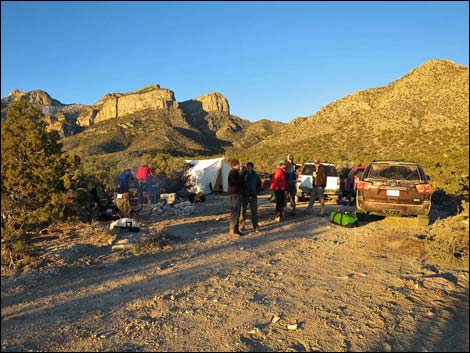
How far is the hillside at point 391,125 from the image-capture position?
32.0 m

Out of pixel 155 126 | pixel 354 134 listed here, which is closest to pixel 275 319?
pixel 354 134

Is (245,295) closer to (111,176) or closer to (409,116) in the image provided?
(111,176)

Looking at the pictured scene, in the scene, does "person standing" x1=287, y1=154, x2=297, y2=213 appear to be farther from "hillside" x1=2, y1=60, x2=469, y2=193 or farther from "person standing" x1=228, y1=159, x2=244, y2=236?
"hillside" x1=2, y1=60, x2=469, y2=193

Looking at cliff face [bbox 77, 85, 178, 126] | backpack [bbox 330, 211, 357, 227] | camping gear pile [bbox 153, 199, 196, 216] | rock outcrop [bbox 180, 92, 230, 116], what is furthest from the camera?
cliff face [bbox 77, 85, 178, 126]

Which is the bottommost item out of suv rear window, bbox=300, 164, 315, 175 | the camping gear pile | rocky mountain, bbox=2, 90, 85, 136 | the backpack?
the backpack

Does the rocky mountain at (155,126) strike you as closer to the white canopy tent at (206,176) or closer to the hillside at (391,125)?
the hillside at (391,125)

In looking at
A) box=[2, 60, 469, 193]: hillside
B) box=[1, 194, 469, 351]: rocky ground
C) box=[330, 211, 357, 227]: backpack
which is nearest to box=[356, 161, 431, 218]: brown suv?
box=[330, 211, 357, 227]: backpack

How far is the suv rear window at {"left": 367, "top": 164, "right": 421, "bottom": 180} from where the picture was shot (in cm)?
905

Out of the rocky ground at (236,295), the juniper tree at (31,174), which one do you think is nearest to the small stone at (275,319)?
the rocky ground at (236,295)

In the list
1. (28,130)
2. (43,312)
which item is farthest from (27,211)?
(43,312)

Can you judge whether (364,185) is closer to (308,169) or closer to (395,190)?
(395,190)

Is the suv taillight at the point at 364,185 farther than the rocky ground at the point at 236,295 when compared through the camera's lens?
Yes

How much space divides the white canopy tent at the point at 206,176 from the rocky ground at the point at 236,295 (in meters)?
8.55

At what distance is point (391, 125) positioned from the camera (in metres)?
40.1
